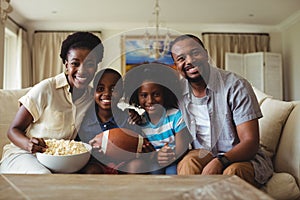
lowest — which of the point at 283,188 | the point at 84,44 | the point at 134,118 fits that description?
the point at 283,188

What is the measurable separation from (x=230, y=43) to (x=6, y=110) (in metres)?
4.99

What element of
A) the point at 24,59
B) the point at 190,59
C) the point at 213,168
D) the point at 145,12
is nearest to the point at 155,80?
the point at 190,59

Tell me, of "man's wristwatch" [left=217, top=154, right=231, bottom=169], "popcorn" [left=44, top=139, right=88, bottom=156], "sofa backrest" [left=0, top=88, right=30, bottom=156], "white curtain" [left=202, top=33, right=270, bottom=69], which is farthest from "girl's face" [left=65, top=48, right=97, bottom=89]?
"white curtain" [left=202, top=33, right=270, bottom=69]

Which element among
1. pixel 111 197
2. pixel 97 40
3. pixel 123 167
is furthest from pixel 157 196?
pixel 97 40

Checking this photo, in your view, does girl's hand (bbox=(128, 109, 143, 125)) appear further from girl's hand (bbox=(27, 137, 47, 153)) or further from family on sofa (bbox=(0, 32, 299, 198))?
girl's hand (bbox=(27, 137, 47, 153))

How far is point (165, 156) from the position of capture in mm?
1530

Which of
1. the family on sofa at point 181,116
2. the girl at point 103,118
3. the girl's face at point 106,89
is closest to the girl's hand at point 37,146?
the family on sofa at point 181,116

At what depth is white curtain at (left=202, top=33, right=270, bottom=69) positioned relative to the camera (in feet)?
20.6

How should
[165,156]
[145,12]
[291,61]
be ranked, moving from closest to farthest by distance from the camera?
[165,156], [145,12], [291,61]

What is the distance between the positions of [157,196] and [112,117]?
0.79 metres

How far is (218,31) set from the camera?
639 cm

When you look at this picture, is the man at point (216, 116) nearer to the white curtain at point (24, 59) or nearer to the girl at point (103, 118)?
the girl at point (103, 118)

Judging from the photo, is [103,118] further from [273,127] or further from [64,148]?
[273,127]

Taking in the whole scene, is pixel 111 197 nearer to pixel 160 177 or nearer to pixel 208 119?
pixel 160 177
